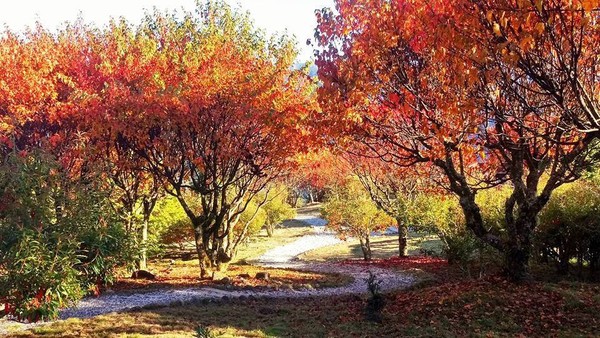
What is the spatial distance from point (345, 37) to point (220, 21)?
1089cm

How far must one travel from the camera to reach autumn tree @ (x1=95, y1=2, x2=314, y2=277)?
53.4ft

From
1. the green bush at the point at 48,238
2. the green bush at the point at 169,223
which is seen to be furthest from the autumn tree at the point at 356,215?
the green bush at the point at 48,238

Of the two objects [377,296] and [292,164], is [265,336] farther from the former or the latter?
[292,164]

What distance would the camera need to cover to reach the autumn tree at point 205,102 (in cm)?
1628

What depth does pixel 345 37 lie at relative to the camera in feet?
37.7

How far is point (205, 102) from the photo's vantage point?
16203mm

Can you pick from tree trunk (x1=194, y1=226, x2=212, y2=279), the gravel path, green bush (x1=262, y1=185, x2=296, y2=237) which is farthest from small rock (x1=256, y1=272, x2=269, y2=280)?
green bush (x1=262, y1=185, x2=296, y2=237)

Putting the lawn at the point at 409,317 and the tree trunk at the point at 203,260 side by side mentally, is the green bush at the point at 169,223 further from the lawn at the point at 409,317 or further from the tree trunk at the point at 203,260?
the lawn at the point at 409,317

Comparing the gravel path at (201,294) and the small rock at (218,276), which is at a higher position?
the small rock at (218,276)

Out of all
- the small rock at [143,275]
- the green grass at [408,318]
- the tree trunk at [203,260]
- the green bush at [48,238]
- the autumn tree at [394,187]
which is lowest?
the green grass at [408,318]

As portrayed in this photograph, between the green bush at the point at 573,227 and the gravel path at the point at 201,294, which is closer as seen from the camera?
the gravel path at the point at 201,294

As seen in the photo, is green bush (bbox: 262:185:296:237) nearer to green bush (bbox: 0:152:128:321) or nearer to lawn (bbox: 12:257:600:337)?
lawn (bbox: 12:257:600:337)

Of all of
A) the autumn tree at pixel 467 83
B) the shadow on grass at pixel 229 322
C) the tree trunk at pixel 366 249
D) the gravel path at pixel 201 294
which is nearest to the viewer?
the autumn tree at pixel 467 83

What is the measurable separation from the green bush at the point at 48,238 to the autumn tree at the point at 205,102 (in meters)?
8.95
